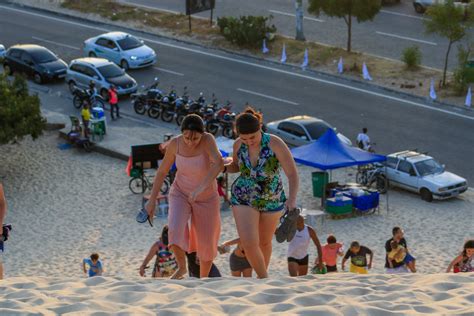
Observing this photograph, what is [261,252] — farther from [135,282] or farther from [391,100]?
[391,100]

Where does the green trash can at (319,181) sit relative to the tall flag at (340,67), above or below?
below

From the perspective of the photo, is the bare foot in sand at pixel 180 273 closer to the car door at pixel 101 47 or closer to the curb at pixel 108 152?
the curb at pixel 108 152


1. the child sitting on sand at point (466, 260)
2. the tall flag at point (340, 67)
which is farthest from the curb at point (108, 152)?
the child sitting on sand at point (466, 260)

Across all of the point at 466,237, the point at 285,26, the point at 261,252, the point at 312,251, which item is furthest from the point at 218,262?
the point at 285,26

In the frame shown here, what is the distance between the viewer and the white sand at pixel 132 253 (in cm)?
1288

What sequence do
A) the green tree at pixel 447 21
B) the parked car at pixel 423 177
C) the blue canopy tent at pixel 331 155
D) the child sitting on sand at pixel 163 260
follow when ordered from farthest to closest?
1. the green tree at pixel 447 21
2. the parked car at pixel 423 177
3. the blue canopy tent at pixel 331 155
4. the child sitting on sand at pixel 163 260

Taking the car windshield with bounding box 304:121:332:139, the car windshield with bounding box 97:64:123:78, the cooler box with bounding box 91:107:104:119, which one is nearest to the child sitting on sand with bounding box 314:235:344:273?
the car windshield with bounding box 304:121:332:139

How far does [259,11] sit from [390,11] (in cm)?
508

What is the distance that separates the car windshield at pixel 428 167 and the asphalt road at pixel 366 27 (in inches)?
458

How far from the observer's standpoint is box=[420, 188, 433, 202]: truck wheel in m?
29.2

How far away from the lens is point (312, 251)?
24.4 m

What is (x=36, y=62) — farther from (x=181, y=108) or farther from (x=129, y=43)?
(x=181, y=108)

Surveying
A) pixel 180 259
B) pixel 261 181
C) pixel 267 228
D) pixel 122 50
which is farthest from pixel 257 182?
pixel 122 50

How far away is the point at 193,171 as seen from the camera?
13945mm
